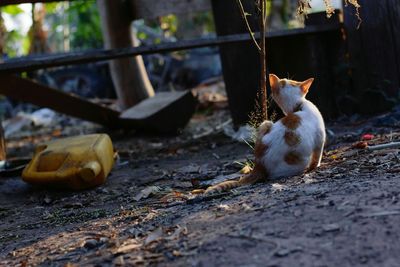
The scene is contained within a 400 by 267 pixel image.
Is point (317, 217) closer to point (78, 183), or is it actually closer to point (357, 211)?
point (357, 211)

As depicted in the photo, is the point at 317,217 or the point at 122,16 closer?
the point at 317,217

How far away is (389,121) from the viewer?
6398 mm

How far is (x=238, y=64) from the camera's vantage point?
24.1ft

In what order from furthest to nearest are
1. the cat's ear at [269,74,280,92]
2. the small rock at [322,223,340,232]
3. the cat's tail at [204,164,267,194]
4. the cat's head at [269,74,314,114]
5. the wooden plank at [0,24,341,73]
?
the wooden plank at [0,24,341,73]
the cat's ear at [269,74,280,92]
the cat's head at [269,74,314,114]
the cat's tail at [204,164,267,194]
the small rock at [322,223,340,232]

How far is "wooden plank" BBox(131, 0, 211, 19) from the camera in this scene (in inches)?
318

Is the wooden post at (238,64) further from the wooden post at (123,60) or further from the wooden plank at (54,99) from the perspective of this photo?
the wooden plank at (54,99)

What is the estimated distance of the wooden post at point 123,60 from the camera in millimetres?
8648

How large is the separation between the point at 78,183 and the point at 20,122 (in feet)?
21.6

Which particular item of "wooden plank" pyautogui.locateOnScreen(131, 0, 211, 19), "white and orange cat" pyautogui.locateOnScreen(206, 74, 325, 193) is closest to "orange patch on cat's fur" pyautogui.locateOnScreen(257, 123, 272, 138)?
"white and orange cat" pyautogui.locateOnScreen(206, 74, 325, 193)

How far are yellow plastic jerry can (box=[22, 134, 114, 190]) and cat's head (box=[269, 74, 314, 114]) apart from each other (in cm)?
169

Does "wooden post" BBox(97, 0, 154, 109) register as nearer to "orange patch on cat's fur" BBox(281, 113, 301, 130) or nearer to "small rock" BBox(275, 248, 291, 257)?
Answer: "orange patch on cat's fur" BBox(281, 113, 301, 130)

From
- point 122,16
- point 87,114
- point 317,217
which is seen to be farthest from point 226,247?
point 122,16

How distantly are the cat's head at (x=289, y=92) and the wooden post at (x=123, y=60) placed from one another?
14.0 feet

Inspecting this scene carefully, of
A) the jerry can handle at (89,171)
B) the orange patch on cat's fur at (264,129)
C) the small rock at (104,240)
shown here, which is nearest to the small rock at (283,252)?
the small rock at (104,240)
